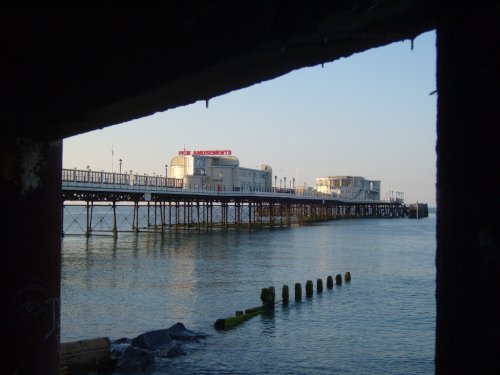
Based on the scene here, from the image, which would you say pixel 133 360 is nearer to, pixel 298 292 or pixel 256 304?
pixel 256 304

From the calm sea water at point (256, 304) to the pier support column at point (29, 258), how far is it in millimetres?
8733

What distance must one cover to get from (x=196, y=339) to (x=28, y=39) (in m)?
16.0

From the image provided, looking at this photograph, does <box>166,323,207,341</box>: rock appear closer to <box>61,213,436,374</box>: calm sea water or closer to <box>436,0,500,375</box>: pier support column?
<box>61,213,436,374</box>: calm sea water

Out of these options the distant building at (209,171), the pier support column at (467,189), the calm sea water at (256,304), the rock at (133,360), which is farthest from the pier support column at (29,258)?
the distant building at (209,171)

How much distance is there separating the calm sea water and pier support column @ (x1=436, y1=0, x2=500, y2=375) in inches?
577

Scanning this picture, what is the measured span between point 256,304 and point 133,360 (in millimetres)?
11742

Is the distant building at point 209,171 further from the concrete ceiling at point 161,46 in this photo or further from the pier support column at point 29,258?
the concrete ceiling at point 161,46

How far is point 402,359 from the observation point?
18484 mm

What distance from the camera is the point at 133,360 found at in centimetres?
1648

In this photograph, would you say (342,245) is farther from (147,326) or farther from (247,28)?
(247,28)

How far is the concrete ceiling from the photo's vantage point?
363 cm

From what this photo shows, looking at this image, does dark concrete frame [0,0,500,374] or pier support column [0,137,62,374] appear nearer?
dark concrete frame [0,0,500,374]

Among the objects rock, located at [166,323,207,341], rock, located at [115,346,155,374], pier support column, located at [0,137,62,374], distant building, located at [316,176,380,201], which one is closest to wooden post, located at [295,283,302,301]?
rock, located at [166,323,207,341]

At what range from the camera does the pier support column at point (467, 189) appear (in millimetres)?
2678
